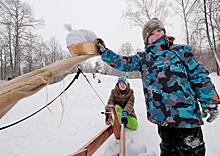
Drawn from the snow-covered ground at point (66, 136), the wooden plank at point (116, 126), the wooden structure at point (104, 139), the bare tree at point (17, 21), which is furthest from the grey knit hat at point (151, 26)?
the bare tree at point (17, 21)

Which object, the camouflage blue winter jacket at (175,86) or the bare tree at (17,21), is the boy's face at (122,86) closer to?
the camouflage blue winter jacket at (175,86)

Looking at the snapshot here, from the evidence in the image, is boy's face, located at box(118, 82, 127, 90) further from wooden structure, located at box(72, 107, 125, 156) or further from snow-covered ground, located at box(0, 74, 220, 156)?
wooden structure, located at box(72, 107, 125, 156)

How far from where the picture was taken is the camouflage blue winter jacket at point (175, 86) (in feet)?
5.16

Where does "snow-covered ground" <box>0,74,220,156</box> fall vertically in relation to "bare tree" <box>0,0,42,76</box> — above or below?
below

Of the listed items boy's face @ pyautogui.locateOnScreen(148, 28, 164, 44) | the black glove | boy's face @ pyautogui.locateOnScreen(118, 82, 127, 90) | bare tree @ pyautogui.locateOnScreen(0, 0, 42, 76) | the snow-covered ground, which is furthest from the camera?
bare tree @ pyautogui.locateOnScreen(0, 0, 42, 76)

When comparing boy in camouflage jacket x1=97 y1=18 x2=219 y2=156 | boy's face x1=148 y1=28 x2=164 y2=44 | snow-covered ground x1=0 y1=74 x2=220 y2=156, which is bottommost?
snow-covered ground x1=0 y1=74 x2=220 y2=156

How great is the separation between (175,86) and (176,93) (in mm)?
56

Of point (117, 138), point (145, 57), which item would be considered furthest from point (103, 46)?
point (117, 138)

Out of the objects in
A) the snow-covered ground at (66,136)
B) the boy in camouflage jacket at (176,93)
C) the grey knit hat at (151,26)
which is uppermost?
the grey knit hat at (151,26)

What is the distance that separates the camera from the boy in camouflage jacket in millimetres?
1574

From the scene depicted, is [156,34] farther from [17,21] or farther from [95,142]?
[17,21]

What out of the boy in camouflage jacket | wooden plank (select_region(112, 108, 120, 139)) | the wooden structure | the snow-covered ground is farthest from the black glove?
wooden plank (select_region(112, 108, 120, 139))

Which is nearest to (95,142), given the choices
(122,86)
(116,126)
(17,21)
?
(116,126)

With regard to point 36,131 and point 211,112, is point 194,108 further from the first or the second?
point 36,131
